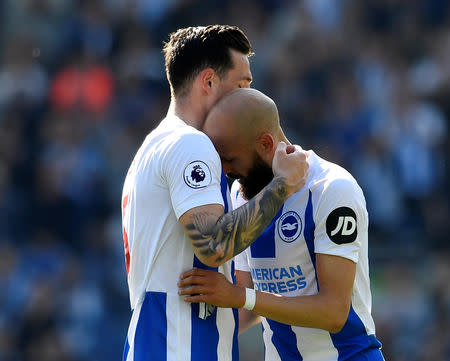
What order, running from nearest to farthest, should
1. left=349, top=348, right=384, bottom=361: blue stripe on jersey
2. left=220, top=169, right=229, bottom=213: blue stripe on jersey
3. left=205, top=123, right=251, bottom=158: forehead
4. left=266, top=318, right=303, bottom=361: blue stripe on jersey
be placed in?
left=220, top=169, right=229, bottom=213: blue stripe on jersey, left=205, top=123, right=251, bottom=158: forehead, left=349, top=348, right=384, bottom=361: blue stripe on jersey, left=266, top=318, right=303, bottom=361: blue stripe on jersey

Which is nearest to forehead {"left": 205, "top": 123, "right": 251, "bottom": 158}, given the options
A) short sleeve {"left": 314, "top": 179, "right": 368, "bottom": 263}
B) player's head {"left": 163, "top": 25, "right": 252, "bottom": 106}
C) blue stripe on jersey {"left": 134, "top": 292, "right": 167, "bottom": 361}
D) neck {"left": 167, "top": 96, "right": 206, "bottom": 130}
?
neck {"left": 167, "top": 96, "right": 206, "bottom": 130}

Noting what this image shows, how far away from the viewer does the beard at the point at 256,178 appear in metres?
4.01

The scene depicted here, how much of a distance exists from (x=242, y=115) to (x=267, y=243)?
0.71 metres

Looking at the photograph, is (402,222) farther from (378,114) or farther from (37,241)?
(37,241)

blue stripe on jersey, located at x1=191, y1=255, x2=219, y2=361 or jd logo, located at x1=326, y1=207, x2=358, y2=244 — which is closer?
blue stripe on jersey, located at x1=191, y1=255, x2=219, y2=361

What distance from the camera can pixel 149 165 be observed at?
372 centimetres

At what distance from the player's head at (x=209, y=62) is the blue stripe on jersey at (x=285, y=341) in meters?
1.23

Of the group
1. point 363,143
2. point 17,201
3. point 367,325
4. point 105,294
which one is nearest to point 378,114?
point 363,143

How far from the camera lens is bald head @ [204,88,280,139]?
386 centimetres

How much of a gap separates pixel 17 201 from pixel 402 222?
15.4 feet

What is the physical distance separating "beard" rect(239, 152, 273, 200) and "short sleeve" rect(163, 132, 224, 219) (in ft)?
1.39

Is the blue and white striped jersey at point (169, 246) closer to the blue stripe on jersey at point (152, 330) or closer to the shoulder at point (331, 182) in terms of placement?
the blue stripe on jersey at point (152, 330)

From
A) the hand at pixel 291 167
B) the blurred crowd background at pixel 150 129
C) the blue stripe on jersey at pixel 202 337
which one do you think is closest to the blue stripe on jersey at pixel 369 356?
the blue stripe on jersey at pixel 202 337

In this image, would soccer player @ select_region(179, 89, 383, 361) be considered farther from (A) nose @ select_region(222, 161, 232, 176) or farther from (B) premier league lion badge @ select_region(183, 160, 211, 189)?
(B) premier league lion badge @ select_region(183, 160, 211, 189)
